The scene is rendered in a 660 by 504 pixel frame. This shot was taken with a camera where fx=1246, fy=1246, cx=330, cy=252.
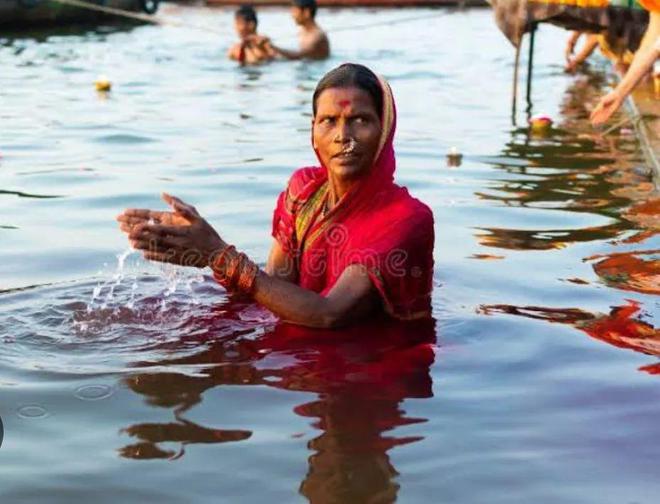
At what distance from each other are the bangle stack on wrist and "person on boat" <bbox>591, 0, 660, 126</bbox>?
3148 millimetres

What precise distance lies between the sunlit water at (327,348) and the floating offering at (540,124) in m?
0.39

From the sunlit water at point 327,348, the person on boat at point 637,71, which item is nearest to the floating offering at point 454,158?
the sunlit water at point 327,348

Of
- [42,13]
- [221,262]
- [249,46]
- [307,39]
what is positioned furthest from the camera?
[42,13]

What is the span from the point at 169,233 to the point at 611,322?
6.32 feet

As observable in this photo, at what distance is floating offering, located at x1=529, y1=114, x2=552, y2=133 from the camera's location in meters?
10.7

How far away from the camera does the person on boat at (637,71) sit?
22.5 ft

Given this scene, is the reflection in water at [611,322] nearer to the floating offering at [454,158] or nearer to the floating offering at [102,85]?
the floating offering at [454,158]

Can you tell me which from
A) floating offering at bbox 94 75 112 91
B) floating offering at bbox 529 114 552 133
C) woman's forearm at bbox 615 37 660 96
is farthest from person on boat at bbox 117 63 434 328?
floating offering at bbox 94 75 112 91

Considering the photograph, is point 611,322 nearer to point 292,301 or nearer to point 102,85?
point 292,301

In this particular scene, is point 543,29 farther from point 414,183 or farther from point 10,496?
point 10,496

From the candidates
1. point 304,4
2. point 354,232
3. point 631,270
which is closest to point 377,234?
point 354,232

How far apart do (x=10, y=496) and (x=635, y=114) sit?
28.0 feet

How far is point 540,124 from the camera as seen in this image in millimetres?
10758

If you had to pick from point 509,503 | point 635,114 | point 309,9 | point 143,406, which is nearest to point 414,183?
point 635,114
